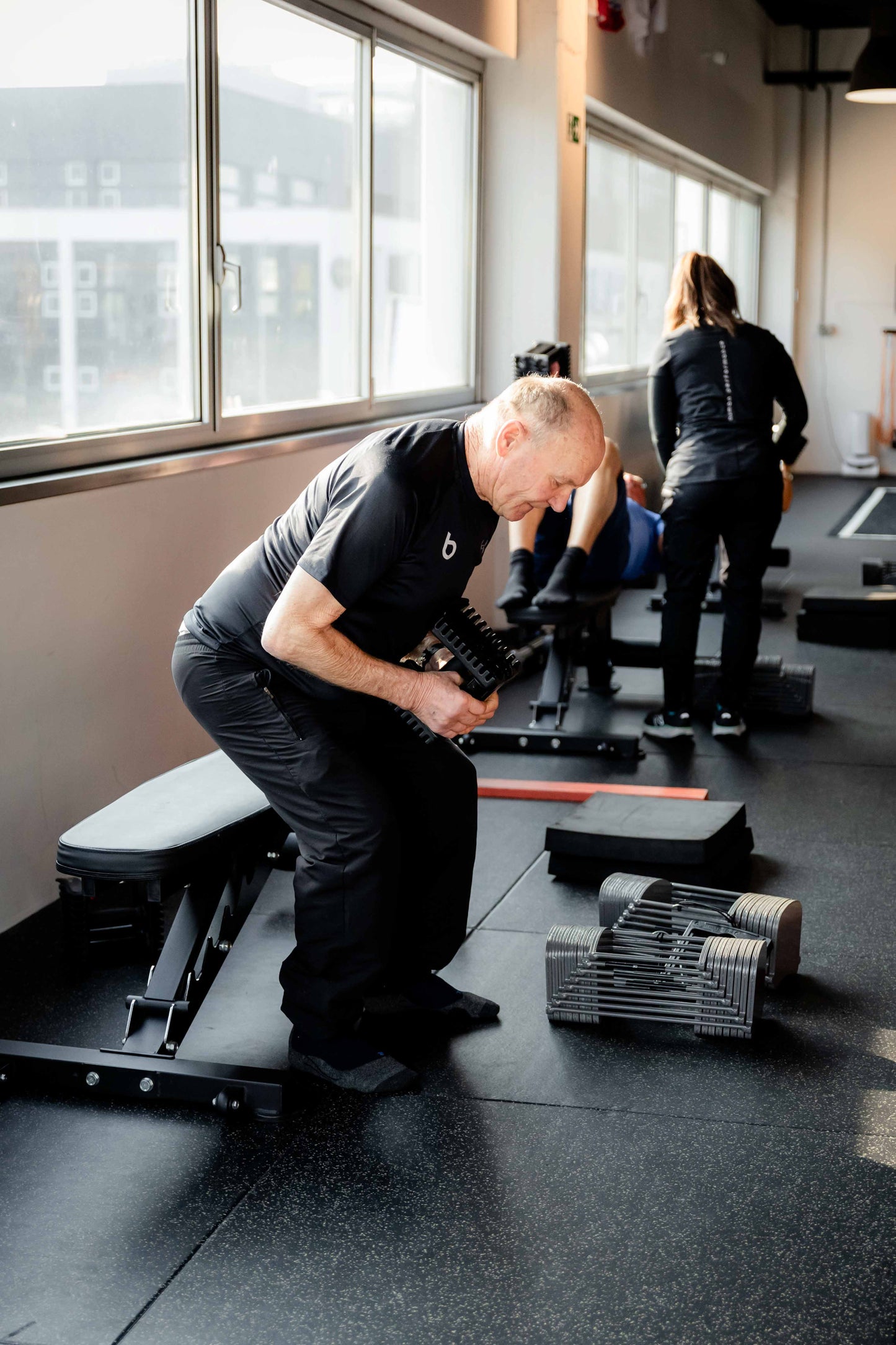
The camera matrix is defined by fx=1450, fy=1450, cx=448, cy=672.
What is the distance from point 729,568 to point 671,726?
540 mm

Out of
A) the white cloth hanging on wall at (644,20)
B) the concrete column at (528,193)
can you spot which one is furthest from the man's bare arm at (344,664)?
the white cloth hanging on wall at (644,20)

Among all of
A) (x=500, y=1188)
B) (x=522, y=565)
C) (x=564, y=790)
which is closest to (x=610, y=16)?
(x=522, y=565)

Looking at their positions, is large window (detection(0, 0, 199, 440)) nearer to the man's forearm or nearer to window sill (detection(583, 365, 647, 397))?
the man's forearm

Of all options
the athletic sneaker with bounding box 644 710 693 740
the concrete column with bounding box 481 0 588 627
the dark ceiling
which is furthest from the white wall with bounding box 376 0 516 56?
the dark ceiling

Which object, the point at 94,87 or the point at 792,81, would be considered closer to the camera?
the point at 94,87

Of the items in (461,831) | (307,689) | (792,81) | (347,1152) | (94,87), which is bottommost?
(347,1152)

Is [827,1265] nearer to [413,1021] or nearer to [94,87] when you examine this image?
[413,1021]

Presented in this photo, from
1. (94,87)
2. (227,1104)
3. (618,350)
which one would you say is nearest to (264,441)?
(94,87)

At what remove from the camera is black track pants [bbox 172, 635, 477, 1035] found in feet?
7.64

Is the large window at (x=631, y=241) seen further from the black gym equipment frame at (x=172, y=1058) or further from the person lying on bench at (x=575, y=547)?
the black gym equipment frame at (x=172, y=1058)

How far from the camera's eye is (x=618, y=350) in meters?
8.63

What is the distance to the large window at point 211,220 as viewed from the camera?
325 centimetres

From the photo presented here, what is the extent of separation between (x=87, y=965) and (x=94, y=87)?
2.04 m

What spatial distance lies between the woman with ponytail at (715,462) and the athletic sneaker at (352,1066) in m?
2.40
